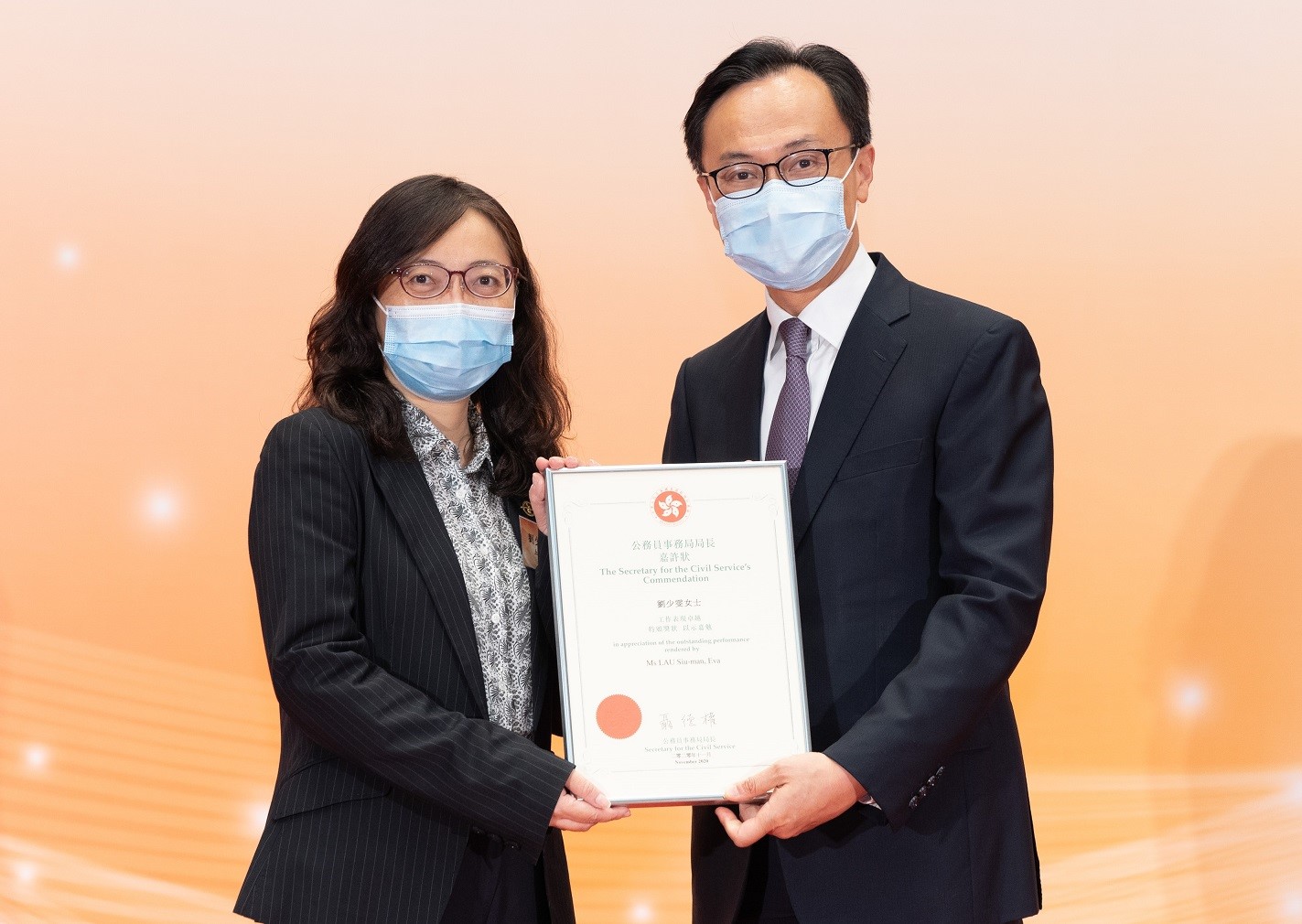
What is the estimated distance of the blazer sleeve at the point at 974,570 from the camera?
175cm

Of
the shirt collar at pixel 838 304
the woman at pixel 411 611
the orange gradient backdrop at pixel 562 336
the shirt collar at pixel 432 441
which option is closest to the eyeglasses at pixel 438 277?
the woman at pixel 411 611

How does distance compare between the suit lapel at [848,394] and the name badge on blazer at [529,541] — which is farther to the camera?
the name badge on blazer at [529,541]

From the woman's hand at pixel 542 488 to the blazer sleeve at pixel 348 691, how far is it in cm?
30

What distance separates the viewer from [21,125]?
3.14 meters

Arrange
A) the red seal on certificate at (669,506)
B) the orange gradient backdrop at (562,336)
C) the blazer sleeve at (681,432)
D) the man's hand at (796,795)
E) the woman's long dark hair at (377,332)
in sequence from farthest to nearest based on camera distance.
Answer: the orange gradient backdrop at (562,336), the blazer sleeve at (681,432), the woman's long dark hair at (377,332), the red seal on certificate at (669,506), the man's hand at (796,795)

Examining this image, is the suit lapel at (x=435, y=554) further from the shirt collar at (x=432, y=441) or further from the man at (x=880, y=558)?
the man at (x=880, y=558)

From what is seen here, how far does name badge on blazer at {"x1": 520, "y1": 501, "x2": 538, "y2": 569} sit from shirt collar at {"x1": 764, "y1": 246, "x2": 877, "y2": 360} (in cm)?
55

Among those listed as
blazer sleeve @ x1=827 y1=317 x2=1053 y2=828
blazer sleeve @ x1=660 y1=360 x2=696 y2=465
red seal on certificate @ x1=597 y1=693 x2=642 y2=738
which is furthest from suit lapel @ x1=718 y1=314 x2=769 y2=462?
red seal on certificate @ x1=597 y1=693 x2=642 y2=738

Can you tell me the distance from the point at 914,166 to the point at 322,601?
84.7 inches

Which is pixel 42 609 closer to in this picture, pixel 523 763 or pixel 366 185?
pixel 366 185

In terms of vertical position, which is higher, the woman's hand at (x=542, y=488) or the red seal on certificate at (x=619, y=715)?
the woman's hand at (x=542, y=488)

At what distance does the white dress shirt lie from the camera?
204 cm

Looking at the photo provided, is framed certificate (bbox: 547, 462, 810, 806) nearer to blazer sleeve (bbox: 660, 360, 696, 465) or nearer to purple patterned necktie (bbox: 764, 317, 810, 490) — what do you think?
purple patterned necktie (bbox: 764, 317, 810, 490)

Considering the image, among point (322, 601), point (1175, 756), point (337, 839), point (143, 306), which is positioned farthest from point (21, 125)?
point (1175, 756)
